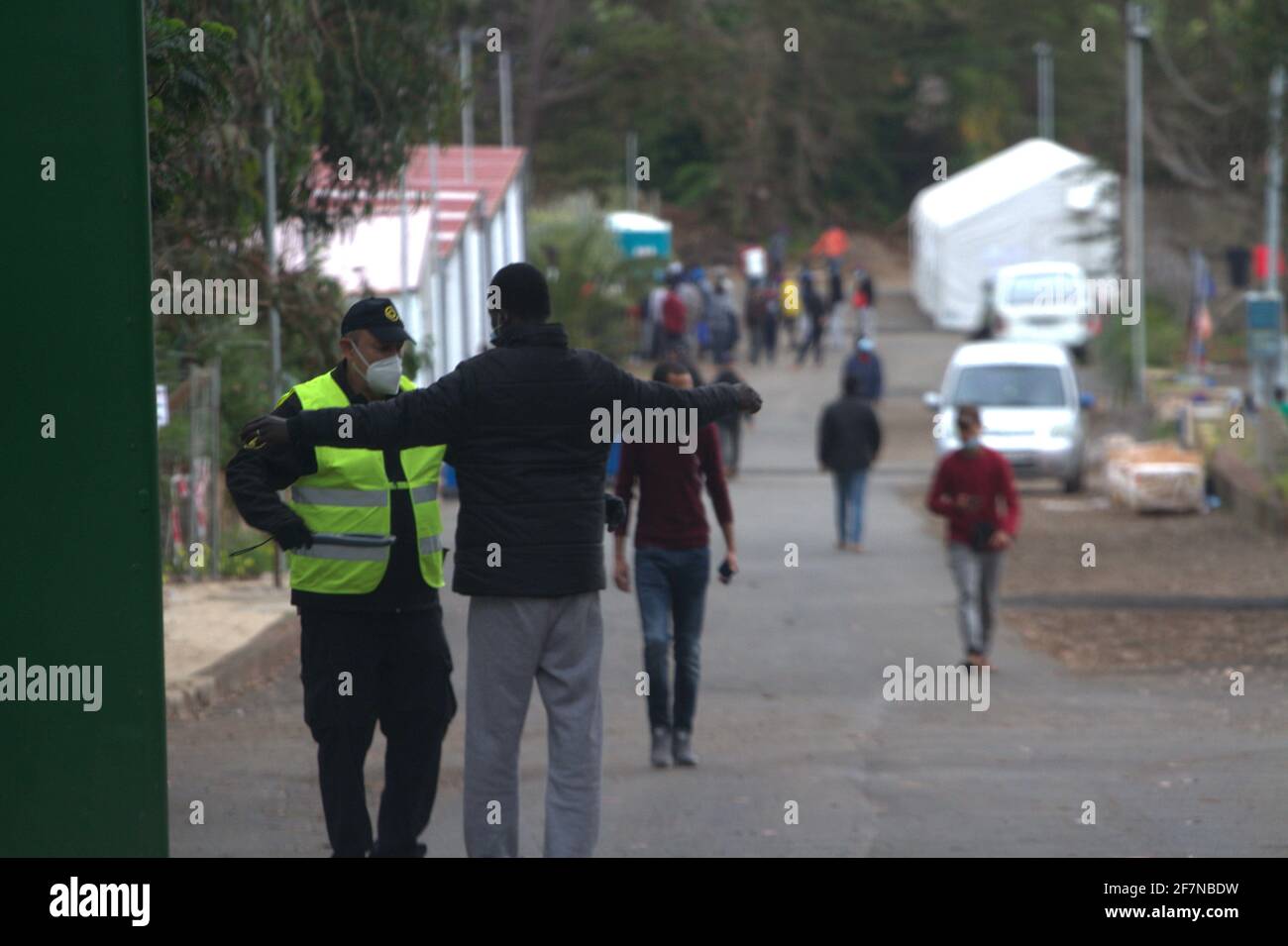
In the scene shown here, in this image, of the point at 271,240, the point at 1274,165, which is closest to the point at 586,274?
the point at 1274,165

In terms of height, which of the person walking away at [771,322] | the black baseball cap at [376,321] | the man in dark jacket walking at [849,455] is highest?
the person walking away at [771,322]

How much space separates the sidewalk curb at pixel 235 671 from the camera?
10.7 m

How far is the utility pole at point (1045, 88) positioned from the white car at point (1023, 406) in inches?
1359

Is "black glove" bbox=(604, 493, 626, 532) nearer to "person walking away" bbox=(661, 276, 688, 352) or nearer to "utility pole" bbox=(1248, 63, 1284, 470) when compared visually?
"utility pole" bbox=(1248, 63, 1284, 470)

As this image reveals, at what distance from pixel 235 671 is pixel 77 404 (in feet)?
22.2

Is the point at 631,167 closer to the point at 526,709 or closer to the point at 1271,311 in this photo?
the point at 1271,311

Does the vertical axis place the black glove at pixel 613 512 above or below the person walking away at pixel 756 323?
below

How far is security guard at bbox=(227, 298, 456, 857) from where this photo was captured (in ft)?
21.3

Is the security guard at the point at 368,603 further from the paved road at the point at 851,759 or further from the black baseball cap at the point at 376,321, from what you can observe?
the paved road at the point at 851,759

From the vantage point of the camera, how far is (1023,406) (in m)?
26.0

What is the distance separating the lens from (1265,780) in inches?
345

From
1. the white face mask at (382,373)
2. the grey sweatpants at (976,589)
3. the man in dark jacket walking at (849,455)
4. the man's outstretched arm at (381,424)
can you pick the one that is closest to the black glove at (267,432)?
the man's outstretched arm at (381,424)
